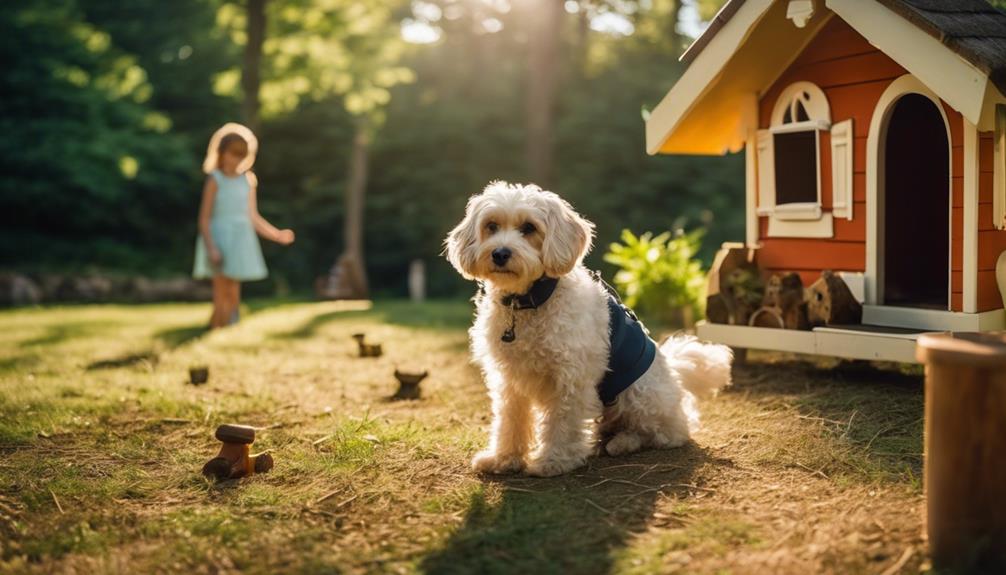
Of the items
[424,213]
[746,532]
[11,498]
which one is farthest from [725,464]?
[424,213]

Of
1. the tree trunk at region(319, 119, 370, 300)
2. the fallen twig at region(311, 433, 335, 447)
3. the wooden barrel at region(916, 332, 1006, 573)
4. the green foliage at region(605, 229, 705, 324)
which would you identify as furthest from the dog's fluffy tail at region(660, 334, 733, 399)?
the tree trunk at region(319, 119, 370, 300)

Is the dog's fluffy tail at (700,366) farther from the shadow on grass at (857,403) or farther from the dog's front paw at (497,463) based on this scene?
the dog's front paw at (497,463)

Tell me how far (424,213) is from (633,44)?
7.93 meters

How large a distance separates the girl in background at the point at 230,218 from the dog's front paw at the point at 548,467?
5.95 m

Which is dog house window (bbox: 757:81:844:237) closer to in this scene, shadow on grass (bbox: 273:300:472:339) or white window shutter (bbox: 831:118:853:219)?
white window shutter (bbox: 831:118:853:219)

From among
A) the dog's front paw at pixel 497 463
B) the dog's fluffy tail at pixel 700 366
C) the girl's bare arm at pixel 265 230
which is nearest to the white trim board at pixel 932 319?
the dog's fluffy tail at pixel 700 366

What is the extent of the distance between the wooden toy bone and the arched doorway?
16.8ft

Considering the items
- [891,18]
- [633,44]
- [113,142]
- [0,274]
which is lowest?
[0,274]

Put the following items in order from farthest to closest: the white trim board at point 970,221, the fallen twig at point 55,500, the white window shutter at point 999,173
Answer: the white trim board at point 970,221 → the white window shutter at point 999,173 → the fallen twig at point 55,500

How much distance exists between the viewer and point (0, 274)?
15945 mm

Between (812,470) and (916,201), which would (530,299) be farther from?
(916,201)

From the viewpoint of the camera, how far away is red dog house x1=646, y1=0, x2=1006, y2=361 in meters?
5.41

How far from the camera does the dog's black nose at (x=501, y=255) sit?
4.05 meters

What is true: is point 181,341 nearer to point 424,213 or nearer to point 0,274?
point 0,274
